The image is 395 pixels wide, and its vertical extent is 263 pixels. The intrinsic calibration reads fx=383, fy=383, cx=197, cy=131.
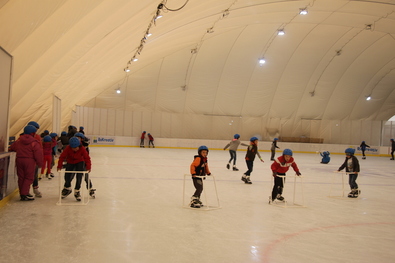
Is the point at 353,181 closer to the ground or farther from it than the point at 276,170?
closer to the ground

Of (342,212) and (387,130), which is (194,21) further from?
(387,130)

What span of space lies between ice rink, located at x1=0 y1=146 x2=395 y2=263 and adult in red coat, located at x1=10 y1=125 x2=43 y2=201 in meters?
0.45

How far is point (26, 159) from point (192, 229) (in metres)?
4.19

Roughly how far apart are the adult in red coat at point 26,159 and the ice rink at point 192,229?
45cm

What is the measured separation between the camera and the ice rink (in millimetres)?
5109

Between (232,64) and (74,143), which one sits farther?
(232,64)

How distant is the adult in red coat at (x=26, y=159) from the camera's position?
828 centimetres

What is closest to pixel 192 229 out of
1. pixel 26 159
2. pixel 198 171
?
pixel 198 171

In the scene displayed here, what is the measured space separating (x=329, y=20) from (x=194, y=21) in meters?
11.8

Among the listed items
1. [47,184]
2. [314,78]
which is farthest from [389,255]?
[314,78]

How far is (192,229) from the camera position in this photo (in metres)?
6.48

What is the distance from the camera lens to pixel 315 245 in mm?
5848

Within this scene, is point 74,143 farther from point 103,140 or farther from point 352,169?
point 103,140

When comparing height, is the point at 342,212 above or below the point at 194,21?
below
